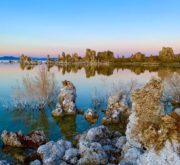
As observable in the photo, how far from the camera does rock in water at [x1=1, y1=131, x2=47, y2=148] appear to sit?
58.4ft

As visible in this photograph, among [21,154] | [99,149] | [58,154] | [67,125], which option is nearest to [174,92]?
[67,125]

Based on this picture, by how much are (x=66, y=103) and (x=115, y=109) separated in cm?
525

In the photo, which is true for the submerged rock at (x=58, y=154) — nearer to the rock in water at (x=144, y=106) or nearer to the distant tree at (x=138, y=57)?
the rock in water at (x=144, y=106)

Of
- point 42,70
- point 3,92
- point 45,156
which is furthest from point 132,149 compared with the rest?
point 3,92

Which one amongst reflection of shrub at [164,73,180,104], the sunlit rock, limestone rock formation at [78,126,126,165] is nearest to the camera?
limestone rock formation at [78,126,126,165]

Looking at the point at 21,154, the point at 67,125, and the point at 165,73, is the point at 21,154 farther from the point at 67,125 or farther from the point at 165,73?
the point at 165,73

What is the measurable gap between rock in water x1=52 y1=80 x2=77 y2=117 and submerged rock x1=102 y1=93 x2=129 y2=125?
3.81m

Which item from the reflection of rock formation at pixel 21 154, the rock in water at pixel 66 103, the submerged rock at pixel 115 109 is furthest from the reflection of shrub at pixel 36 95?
the reflection of rock formation at pixel 21 154

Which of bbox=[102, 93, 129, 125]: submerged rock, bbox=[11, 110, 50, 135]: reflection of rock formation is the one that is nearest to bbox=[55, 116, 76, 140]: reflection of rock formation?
bbox=[11, 110, 50, 135]: reflection of rock formation

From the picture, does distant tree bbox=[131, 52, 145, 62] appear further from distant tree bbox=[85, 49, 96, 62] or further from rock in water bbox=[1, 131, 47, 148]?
rock in water bbox=[1, 131, 47, 148]

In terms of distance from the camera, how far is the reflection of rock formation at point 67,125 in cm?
2056

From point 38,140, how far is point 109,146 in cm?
494

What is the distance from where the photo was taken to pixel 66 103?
27422 mm

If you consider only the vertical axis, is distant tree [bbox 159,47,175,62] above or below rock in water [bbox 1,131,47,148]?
above
